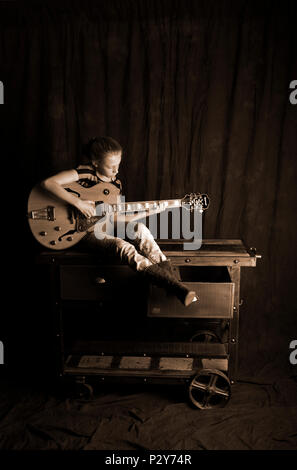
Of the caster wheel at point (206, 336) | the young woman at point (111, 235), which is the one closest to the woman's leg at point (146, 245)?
the young woman at point (111, 235)

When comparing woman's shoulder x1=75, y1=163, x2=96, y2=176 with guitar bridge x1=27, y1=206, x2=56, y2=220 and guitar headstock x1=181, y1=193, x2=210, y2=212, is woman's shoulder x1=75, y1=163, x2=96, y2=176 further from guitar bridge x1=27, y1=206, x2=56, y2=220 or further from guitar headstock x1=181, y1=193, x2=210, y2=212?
guitar headstock x1=181, y1=193, x2=210, y2=212

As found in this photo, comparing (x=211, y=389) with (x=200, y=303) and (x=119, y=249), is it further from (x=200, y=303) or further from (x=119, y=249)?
(x=119, y=249)

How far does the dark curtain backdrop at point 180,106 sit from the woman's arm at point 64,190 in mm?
583

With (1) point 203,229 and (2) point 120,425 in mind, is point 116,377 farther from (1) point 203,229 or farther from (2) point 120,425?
(1) point 203,229

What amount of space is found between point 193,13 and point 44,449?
2.62 metres

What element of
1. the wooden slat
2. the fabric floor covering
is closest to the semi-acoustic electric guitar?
the wooden slat

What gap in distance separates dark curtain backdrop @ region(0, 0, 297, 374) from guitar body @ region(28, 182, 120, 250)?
0.52 m

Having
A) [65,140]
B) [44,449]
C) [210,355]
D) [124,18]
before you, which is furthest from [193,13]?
[44,449]

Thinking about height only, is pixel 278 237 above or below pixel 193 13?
below

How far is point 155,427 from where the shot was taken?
Result: 2.17 metres

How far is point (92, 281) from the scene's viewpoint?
228 cm

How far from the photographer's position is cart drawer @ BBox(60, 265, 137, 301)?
2.26 metres

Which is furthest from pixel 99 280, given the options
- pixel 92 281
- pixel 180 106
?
pixel 180 106

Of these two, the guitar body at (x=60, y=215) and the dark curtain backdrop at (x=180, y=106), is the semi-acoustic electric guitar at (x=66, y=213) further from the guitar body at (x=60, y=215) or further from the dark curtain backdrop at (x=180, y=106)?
the dark curtain backdrop at (x=180, y=106)
